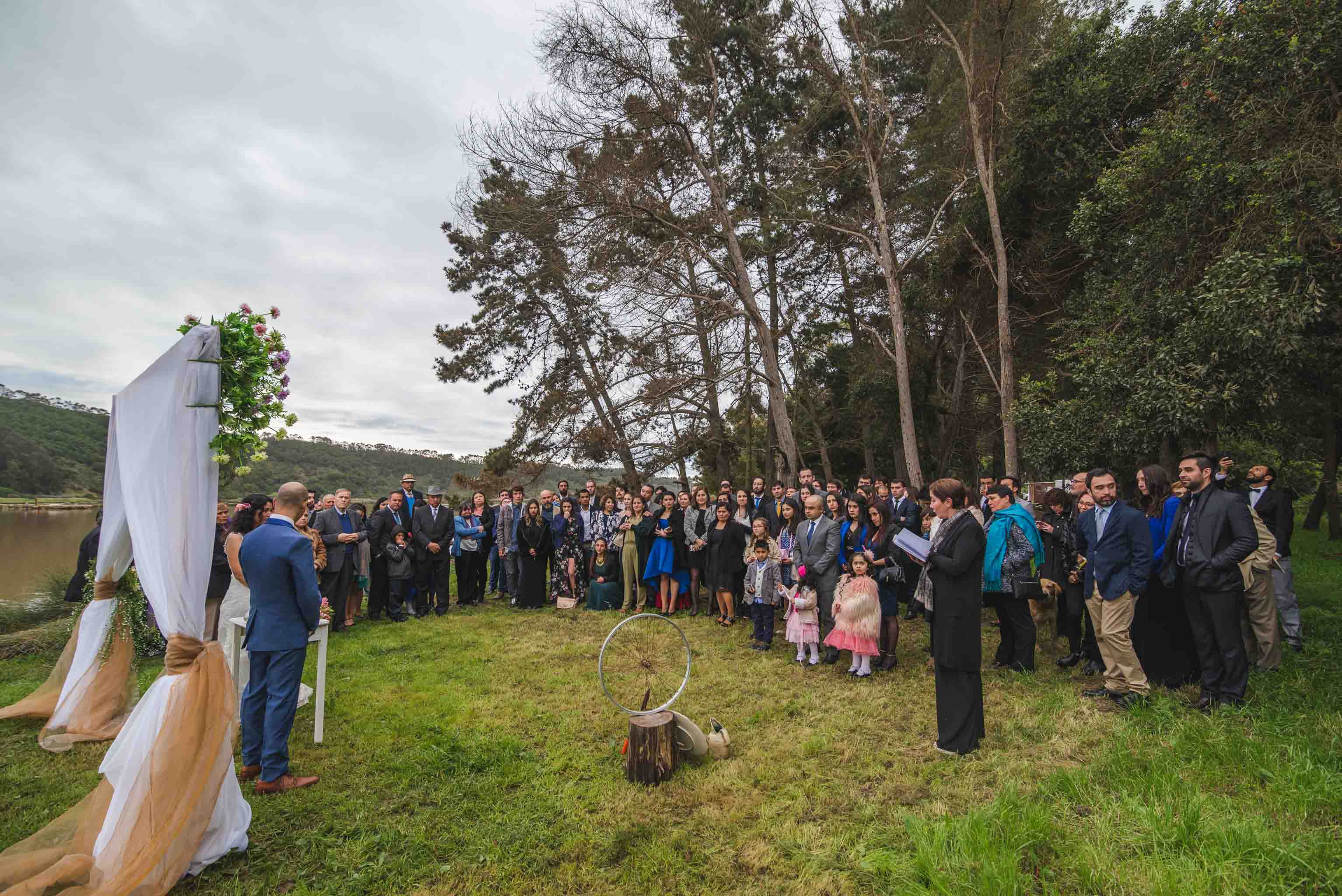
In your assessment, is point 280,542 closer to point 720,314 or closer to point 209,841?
point 209,841

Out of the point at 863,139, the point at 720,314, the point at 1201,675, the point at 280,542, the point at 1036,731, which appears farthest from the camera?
the point at 863,139

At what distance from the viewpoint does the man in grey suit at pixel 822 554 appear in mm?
6891

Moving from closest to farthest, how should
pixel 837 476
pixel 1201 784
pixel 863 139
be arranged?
1. pixel 1201 784
2. pixel 863 139
3. pixel 837 476

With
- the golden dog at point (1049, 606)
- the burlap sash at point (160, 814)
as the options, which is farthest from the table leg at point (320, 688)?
the golden dog at point (1049, 606)

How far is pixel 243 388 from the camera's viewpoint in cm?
375

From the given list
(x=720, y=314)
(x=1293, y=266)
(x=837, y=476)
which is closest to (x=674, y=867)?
(x=1293, y=266)

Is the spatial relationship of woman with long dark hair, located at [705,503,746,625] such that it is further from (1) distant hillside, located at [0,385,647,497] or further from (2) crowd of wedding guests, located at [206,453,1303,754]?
(1) distant hillside, located at [0,385,647,497]

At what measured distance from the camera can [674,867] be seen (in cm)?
323

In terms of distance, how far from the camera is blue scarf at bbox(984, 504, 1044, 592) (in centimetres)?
603

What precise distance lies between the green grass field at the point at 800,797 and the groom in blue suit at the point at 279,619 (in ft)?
1.20

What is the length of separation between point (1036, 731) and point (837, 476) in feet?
57.9

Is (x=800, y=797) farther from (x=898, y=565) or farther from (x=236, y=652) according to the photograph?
(x=236, y=652)

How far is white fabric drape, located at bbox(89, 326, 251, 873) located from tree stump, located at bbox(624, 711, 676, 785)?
226 centimetres

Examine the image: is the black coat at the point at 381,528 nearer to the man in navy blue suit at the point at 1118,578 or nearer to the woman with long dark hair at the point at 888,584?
the woman with long dark hair at the point at 888,584
